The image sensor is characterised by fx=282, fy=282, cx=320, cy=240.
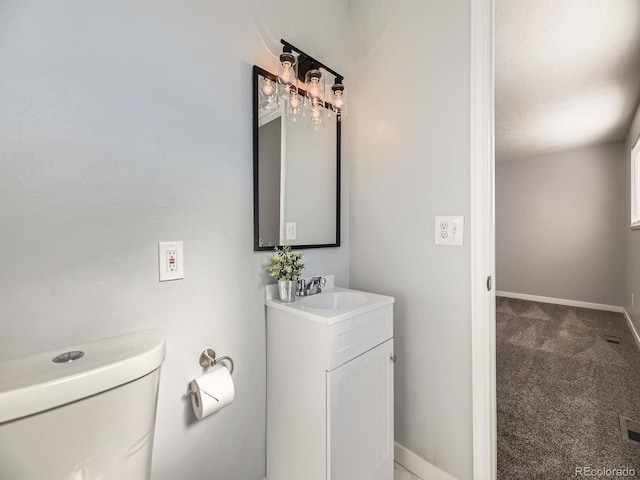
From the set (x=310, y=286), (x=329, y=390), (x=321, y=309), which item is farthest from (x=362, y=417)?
(x=310, y=286)

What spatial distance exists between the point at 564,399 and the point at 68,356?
2.68m

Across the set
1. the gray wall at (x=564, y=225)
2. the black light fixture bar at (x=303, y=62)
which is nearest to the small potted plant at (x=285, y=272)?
the black light fixture bar at (x=303, y=62)

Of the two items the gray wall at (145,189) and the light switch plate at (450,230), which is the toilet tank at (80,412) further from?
the light switch plate at (450,230)

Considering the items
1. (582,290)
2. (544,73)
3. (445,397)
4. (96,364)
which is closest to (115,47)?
(96,364)

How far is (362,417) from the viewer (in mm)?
1104

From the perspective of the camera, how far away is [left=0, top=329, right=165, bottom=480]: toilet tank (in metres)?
0.52

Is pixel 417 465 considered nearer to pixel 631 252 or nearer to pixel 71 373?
pixel 71 373

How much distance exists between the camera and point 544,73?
2350 millimetres

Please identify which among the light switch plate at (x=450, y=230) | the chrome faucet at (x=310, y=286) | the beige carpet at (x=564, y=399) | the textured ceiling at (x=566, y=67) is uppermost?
the textured ceiling at (x=566, y=67)

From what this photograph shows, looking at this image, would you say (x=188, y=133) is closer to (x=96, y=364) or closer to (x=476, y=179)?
(x=96, y=364)

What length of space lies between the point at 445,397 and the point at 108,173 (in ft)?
5.08

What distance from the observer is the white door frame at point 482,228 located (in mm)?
1141

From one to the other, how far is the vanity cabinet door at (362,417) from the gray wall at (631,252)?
3.49 m

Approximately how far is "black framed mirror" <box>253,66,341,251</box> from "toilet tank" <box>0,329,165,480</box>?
0.62 m
